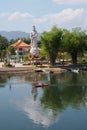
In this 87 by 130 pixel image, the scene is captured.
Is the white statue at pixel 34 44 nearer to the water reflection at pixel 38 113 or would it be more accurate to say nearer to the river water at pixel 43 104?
the river water at pixel 43 104

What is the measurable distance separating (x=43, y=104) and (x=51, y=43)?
137 ft

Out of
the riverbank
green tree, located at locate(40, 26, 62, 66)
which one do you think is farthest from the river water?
green tree, located at locate(40, 26, 62, 66)

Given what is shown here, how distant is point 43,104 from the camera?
4022 centimetres

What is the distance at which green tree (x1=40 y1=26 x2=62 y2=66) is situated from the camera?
8094cm

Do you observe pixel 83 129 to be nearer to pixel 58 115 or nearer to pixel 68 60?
pixel 58 115

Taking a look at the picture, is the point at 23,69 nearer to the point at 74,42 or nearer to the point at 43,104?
the point at 74,42

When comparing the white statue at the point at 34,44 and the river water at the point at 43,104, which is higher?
the white statue at the point at 34,44

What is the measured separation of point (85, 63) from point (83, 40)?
233 inches

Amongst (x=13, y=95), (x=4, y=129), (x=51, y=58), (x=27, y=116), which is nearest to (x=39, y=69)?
(x=51, y=58)

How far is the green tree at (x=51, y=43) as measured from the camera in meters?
80.9

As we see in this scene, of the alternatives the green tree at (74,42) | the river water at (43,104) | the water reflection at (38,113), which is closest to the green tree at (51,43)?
the green tree at (74,42)

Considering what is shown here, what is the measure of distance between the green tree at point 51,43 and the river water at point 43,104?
19.2m

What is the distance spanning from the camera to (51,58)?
81812mm

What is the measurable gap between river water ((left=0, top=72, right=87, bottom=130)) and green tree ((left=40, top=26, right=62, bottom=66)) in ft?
63.0
